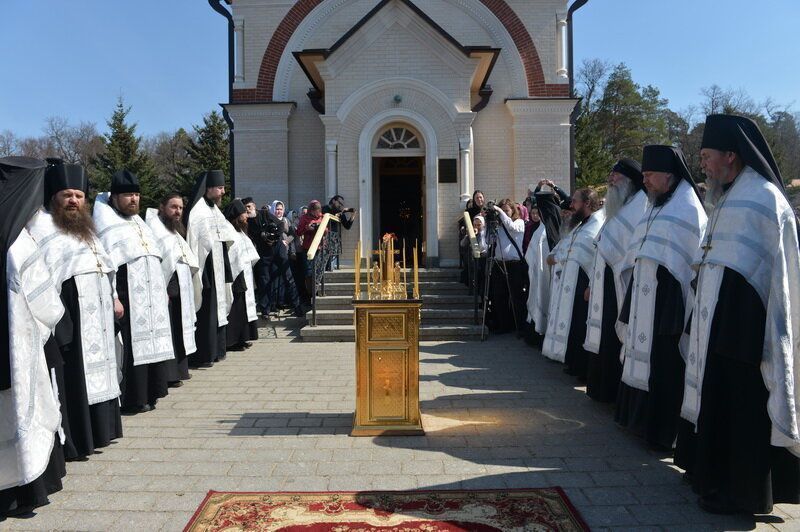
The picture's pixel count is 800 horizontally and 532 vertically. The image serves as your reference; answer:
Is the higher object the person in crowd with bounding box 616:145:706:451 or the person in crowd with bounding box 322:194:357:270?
the person in crowd with bounding box 322:194:357:270

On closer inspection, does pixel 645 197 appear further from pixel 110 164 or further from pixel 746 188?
pixel 110 164

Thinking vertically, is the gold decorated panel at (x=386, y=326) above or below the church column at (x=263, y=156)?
below

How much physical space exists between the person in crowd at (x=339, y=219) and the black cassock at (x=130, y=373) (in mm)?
6709

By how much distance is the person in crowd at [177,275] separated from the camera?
26.2 feet

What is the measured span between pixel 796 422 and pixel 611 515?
1237mm

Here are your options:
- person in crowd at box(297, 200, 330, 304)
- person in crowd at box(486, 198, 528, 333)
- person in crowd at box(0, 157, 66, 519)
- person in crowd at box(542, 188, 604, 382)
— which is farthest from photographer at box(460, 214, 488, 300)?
person in crowd at box(0, 157, 66, 519)

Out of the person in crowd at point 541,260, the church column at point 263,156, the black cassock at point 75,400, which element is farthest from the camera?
the church column at point 263,156

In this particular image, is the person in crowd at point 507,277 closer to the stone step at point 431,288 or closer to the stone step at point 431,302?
the stone step at point 431,302

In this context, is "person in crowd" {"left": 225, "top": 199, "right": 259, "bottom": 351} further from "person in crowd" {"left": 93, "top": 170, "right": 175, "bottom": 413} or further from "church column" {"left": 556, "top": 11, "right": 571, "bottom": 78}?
"church column" {"left": 556, "top": 11, "right": 571, "bottom": 78}

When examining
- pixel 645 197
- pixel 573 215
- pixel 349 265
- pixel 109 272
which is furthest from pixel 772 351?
pixel 349 265

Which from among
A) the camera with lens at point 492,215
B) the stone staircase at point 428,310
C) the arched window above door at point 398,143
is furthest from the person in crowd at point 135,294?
the arched window above door at point 398,143

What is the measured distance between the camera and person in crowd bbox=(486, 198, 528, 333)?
1130cm

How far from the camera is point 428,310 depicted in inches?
467

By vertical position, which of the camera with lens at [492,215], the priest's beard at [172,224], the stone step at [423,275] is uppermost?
the camera with lens at [492,215]
